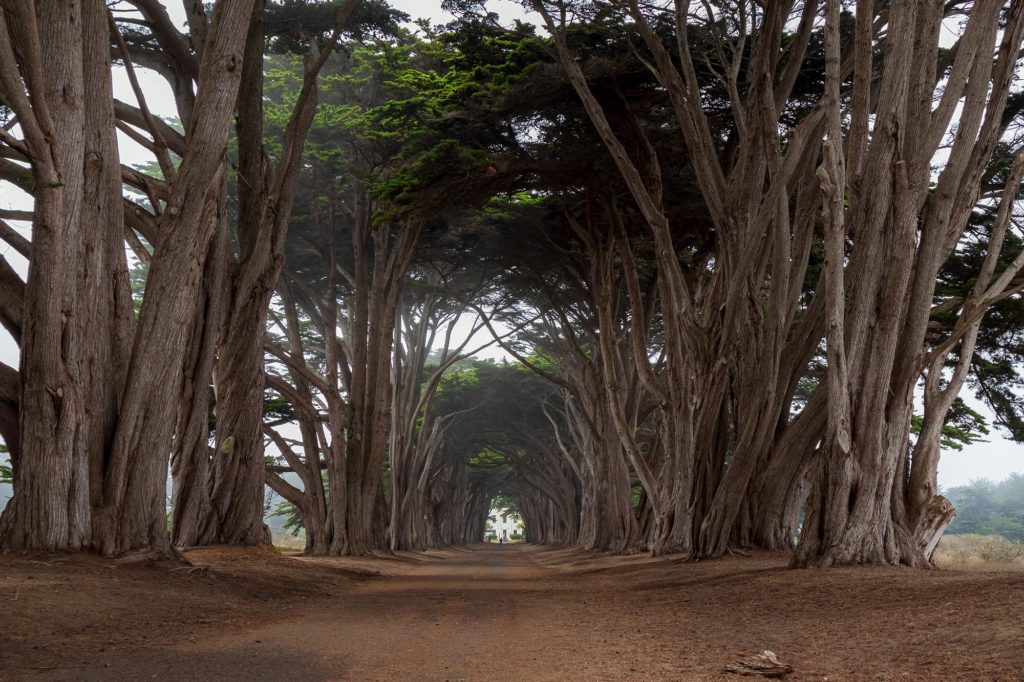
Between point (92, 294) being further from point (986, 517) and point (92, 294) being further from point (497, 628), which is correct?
point (986, 517)

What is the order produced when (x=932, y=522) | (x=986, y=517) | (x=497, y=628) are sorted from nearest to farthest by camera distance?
(x=497, y=628)
(x=932, y=522)
(x=986, y=517)

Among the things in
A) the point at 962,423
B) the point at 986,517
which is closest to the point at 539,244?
the point at 962,423

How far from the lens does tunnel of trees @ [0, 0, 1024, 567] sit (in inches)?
308

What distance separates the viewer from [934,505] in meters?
8.85

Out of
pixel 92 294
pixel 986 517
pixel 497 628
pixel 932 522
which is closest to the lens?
pixel 497 628

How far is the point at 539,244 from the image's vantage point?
734 inches

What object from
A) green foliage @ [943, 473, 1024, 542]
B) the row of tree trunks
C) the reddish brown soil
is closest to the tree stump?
the reddish brown soil

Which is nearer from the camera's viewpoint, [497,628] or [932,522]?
[497,628]

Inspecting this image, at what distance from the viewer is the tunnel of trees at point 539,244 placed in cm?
781

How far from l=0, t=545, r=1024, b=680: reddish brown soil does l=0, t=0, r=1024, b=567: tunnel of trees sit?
1.04 metres

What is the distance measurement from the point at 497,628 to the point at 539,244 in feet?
41.4

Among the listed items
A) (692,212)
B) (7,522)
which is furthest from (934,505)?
(7,522)

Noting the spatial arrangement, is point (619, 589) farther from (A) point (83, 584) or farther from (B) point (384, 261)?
(B) point (384, 261)

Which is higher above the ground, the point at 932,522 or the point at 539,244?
the point at 539,244
